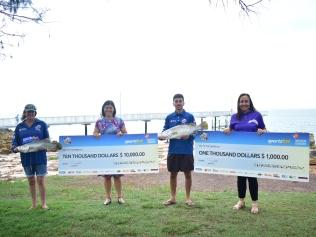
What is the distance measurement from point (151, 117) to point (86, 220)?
48997mm

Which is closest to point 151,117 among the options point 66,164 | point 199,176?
point 199,176

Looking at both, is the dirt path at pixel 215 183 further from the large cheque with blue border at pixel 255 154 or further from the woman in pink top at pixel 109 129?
the woman in pink top at pixel 109 129

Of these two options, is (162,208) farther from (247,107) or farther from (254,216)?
(247,107)

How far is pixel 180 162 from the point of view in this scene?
288 inches

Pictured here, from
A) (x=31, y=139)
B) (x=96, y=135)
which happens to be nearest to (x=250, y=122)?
(x=96, y=135)

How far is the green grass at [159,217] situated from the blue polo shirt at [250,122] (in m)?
1.48

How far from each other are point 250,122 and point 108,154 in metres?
2.86

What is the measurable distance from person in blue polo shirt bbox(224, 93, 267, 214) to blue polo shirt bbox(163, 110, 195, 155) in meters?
0.72

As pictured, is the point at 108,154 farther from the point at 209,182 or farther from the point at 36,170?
the point at 209,182

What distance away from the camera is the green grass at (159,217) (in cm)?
592

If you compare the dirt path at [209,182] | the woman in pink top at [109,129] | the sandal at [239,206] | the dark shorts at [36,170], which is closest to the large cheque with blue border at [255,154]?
the sandal at [239,206]

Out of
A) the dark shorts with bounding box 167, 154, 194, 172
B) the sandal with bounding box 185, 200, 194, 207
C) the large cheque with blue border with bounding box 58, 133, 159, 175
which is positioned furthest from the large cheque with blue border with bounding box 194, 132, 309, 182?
the large cheque with blue border with bounding box 58, 133, 159, 175

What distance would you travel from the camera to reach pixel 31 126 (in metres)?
7.32

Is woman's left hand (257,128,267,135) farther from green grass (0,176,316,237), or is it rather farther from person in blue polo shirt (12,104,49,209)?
person in blue polo shirt (12,104,49,209)
